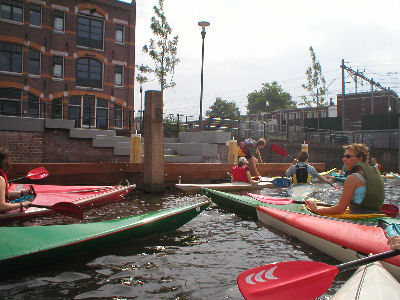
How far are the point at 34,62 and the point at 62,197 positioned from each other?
15124 mm

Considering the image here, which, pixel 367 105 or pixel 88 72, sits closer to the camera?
pixel 88 72

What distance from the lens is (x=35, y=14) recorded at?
18.8 meters

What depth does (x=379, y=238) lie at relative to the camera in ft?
11.1

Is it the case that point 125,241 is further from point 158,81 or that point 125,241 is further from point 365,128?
point 365,128

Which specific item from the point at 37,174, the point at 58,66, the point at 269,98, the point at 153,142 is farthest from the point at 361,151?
the point at 269,98

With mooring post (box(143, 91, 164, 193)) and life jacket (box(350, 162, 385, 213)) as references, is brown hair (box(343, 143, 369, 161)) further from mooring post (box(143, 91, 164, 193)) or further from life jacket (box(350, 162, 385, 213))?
mooring post (box(143, 91, 164, 193))

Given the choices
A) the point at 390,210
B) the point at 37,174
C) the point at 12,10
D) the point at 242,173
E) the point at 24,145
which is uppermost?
the point at 12,10

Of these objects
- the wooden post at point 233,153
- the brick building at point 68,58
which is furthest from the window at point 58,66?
the wooden post at point 233,153

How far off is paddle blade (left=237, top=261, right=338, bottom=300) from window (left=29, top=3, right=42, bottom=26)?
20.1m

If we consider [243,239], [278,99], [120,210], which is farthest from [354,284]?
[278,99]

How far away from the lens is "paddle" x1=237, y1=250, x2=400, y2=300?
2.41 m

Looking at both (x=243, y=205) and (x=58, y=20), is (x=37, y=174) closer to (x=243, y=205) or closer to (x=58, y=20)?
(x=243, y=205)

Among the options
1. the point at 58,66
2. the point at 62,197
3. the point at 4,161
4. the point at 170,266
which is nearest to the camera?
the point at 170,266

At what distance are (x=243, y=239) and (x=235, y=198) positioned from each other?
1650 mm
